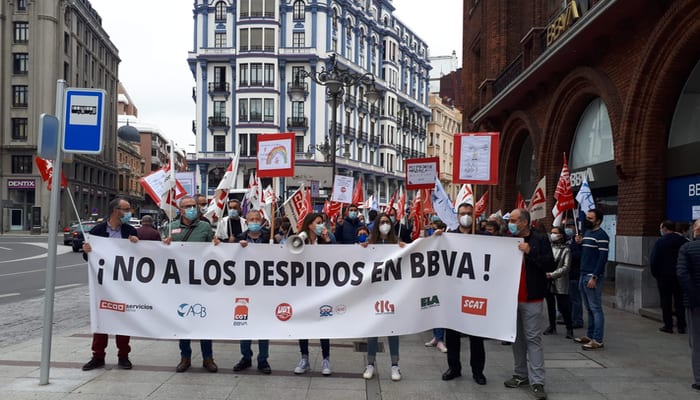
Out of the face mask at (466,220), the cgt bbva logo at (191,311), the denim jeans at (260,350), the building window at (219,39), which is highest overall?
the building window at (219,39)

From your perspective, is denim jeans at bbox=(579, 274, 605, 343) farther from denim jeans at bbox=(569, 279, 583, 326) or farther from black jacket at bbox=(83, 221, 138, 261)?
black jacket at bbox=(83, 221, 138, 261)

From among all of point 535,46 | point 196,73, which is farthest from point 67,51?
point 535,46

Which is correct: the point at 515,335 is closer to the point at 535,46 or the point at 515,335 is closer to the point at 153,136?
the point at 535,46

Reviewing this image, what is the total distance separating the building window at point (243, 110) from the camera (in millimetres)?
57250

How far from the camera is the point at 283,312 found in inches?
252

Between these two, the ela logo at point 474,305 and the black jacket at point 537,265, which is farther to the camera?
the ela logo at point 474,305

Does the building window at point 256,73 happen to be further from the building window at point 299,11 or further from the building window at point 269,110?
the building window at point 299,11

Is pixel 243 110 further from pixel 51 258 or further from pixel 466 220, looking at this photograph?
pixel 51 258

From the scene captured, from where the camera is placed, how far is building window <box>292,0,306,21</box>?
5850 centimetres

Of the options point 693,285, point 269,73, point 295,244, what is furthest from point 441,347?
point 269,73

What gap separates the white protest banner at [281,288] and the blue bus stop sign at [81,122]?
3.55 feet

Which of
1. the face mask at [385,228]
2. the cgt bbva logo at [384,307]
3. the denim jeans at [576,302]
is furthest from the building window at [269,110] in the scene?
the cgt bbva logo at [384,307]

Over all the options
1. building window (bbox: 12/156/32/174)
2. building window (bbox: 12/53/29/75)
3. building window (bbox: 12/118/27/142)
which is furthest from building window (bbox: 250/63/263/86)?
building window (bbox: 12/156/32/174)

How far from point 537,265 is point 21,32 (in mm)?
58848
